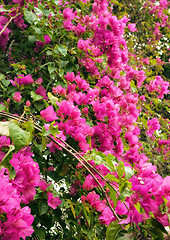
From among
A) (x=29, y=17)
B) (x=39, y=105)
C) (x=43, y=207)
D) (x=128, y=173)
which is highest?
(x=29, y=17)

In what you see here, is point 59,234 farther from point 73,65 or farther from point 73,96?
point 73,65

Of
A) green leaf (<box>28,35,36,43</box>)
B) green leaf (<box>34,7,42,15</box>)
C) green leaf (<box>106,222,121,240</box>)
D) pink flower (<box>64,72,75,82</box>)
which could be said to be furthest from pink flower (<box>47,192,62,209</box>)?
green leaf (<box>34,7,42,15</box>)

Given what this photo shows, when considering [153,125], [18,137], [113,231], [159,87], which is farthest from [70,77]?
[159,87]

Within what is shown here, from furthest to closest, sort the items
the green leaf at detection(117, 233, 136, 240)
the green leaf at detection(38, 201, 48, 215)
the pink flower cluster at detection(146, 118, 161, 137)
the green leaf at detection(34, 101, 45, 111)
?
the pink flower cluster at detection(146, 118, 161, 137)
the green leaf at detection(34, 101, 45, 111)
the green leaf at detection(38, 201, 48, 215)
the green leaf at detection(117, 233, 136, 240)

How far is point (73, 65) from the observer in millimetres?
1475

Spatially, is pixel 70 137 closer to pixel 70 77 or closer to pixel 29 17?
pixel 70 77

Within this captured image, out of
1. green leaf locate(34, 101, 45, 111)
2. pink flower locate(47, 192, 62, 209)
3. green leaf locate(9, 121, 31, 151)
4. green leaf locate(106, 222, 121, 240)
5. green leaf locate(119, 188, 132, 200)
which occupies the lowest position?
pink flower locate(47, 192, 62, 209)

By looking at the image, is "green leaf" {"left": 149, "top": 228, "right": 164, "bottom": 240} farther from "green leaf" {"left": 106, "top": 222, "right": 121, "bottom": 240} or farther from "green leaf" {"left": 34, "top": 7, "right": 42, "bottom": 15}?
"green leaf" {"left": 34, "top": 7, "right": 42, "bottom": 15}

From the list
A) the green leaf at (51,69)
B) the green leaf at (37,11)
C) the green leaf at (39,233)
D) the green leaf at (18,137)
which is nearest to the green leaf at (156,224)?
the green leaf at (18,137)

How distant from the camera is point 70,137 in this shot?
0.99 metres

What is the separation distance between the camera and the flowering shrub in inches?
23.9

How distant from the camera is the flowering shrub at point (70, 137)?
1.99ft

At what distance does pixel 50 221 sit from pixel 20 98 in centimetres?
65

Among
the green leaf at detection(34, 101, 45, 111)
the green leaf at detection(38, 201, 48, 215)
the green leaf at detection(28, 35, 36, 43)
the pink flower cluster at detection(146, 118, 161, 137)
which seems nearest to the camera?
the green leaf at detection(38, 201, 48, 215)
